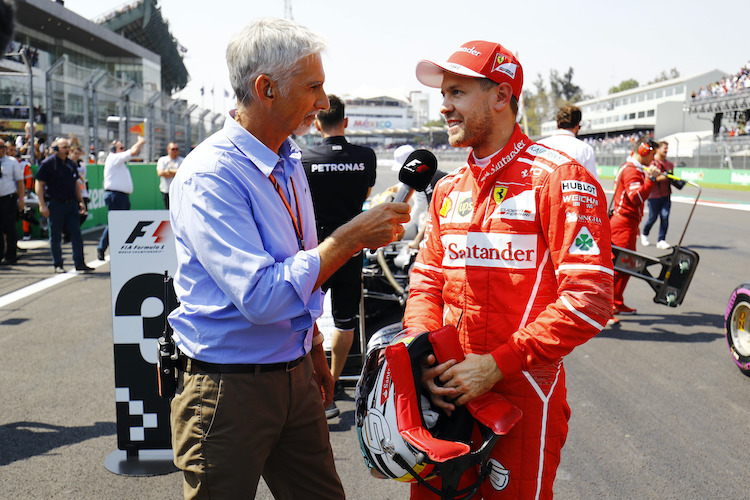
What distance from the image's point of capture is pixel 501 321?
2.11 meters

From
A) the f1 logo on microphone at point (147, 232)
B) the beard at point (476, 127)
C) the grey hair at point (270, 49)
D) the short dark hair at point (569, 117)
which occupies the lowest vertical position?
the f1 logo on microphone at point (147, 232)

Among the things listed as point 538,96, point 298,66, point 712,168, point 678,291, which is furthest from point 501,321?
point 538,96

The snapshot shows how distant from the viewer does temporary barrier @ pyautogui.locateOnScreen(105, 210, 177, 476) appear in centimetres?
363

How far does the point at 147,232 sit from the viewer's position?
3.67 meters

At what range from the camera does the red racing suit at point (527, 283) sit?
1.92 metres

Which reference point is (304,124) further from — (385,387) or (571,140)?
(571,140)

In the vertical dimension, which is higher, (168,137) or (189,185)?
(168,137)

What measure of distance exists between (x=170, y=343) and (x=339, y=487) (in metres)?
0.79

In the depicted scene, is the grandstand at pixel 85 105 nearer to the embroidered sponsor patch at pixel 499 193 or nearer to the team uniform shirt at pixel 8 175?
the embroidered sponsor patch at pixel 499 193

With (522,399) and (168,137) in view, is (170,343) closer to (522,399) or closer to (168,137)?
(522,399)

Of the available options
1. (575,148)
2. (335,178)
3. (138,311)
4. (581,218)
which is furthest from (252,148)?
(575,148)

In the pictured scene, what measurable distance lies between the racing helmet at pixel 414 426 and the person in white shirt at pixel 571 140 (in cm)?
402

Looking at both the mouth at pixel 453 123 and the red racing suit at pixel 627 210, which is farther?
the red racing suit at pixel 627 210

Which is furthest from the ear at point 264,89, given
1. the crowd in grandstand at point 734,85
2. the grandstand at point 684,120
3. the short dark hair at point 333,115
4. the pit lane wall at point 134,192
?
the crowd in grandstand at point 734,85
